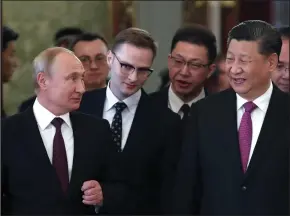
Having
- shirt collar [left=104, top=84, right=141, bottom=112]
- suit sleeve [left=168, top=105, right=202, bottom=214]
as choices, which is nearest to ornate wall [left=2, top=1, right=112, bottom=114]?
shirt collar [left=104, top=84, right=141, bottom=112]

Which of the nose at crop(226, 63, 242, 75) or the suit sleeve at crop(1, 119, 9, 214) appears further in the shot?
the nose at crop(226, 63, 242, 75)

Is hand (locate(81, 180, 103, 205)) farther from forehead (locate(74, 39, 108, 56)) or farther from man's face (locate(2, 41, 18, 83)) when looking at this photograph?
forehead (locate(74, 39, 108, 56))

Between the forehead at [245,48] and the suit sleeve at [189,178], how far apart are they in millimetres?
296

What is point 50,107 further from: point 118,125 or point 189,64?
point 189,64

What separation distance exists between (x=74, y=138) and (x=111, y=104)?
1.55ft

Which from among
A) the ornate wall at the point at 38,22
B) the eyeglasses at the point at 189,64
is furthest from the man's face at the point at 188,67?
the ornate wall at the point at 38,22

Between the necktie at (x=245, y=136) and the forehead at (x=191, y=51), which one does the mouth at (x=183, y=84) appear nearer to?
the forehead at (x=191, y=51)

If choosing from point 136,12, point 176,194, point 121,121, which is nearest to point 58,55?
point 121,121

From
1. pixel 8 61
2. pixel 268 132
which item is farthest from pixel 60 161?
pixel 8 61

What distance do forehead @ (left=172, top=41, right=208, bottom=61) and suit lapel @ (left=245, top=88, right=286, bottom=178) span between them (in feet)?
2.48

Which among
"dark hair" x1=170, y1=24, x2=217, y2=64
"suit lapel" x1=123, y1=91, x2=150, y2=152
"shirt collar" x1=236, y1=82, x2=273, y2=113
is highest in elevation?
"dark hair" x1=170, y1=24, x2=217, y2=64

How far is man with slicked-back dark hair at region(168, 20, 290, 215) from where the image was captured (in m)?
2.99

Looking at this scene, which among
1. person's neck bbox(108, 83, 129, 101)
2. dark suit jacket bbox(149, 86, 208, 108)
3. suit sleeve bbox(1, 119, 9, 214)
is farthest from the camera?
dark suit jacket bbox(149, 86, 208, 108)

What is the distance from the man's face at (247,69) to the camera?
3074 mm
